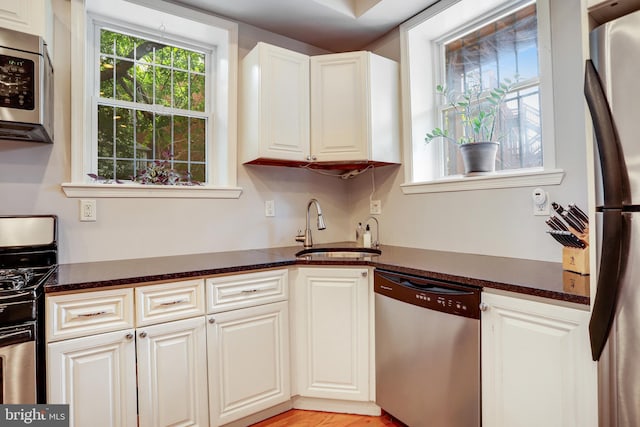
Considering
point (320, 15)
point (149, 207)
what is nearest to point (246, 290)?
point (149, 207)

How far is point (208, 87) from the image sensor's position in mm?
2465

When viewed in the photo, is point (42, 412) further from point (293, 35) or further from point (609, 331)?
point (293, 35)

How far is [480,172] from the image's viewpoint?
2.03m

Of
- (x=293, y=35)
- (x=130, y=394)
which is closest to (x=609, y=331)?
(x=130, y=394)

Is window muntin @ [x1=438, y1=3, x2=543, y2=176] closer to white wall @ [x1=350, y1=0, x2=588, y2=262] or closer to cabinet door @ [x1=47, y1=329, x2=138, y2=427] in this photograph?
white wall @ [x1=350, y1=0, x2=588, y2=262]

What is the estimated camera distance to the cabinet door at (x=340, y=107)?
7.60ft

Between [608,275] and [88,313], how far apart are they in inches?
70.7

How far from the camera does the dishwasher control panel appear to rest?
4.57 ft

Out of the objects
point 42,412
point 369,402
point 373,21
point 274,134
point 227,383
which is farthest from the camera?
point 373,21

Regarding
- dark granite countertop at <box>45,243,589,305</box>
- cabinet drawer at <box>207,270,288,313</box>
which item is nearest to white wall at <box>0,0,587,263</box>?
dark granite countertop at <box>45,243,589,305</box>

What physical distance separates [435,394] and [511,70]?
1809 millimetres

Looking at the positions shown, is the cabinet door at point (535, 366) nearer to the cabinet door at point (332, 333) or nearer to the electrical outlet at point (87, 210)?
the cabinet door at point (332, 333)

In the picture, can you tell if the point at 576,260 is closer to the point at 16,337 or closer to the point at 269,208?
the point at 269,208
